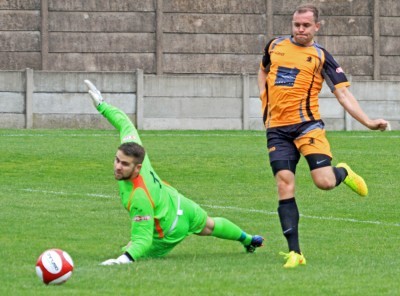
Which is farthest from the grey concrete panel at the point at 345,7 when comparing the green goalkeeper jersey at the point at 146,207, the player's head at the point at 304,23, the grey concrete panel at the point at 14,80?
the green goalkeeper jersey at the point at 146,207

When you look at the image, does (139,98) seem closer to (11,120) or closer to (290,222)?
(11,120)

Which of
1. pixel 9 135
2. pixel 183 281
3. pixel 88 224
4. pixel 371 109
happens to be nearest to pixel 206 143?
pixel 9 135

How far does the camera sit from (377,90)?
3180 cm

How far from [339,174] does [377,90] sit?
2167cm

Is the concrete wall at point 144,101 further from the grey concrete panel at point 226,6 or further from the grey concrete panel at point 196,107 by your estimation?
the grey concrete panel at point 226,6

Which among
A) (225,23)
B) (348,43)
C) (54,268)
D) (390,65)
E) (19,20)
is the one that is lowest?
(54,268)

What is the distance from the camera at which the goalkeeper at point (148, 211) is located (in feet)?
30.8

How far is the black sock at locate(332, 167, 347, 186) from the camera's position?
33.9 ft

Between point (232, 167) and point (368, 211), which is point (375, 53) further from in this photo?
point (368, 211)

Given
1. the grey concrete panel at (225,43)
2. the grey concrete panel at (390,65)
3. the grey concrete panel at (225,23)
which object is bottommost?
the grey concrete panel at (390,65)

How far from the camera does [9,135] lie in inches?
1062

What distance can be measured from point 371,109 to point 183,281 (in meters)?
23.7

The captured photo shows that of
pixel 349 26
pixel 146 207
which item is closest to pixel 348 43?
pixel 349 26

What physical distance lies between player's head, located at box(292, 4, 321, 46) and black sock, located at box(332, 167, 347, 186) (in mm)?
1189
